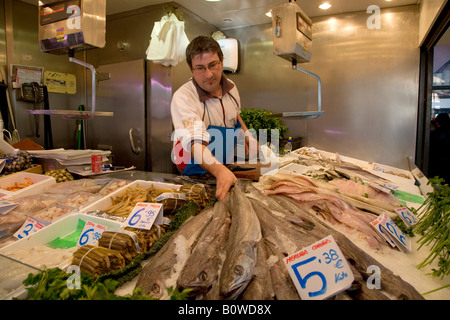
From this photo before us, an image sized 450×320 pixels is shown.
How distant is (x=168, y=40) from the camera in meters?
4.51

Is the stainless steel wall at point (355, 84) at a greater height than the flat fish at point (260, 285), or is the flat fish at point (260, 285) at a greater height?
the stainless steel wall at point (355, 84)

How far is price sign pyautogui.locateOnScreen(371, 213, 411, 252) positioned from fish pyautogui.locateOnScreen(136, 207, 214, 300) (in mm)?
962

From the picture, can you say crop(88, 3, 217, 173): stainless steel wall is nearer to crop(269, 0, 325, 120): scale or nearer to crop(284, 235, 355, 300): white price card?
crop(269, 0, 325, 120): scale

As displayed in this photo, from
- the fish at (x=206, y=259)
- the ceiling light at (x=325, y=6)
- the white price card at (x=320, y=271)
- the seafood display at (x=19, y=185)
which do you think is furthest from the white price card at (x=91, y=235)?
the ceiling light at (x=325, y=6)

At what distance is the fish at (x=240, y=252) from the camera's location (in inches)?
39.8

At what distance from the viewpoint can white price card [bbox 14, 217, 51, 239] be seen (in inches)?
68.2

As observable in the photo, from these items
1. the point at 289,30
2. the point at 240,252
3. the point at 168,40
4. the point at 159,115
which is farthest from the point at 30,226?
the point at 159,115

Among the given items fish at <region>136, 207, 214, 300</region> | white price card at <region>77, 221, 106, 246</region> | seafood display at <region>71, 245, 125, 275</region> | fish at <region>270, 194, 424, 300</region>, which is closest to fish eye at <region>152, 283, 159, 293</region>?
fish at <region>136, 207, 214, 300</region>

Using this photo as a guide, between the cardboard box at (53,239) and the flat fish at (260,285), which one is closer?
the flat fish at (260,285)

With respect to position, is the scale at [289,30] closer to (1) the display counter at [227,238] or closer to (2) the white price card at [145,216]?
(1) the display counter at [227,238]

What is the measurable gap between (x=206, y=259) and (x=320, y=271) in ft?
1.41

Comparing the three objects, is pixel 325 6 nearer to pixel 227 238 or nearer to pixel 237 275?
pixel 227 238

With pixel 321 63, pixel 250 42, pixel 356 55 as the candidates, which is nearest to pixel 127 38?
pixel 250 42

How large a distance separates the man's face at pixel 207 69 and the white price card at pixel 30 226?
1.79m
